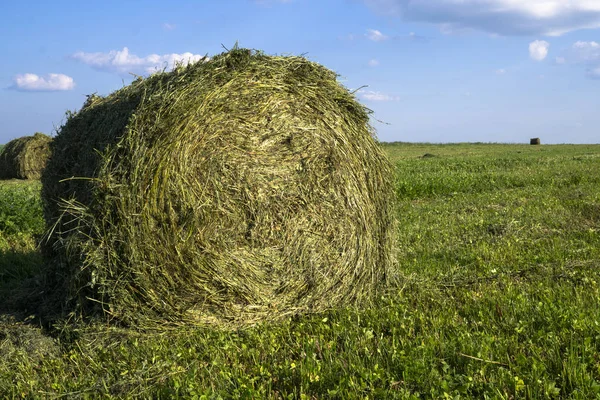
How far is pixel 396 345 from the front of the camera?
4.56m

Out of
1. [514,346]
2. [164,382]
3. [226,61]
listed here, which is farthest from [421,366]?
[226,61]

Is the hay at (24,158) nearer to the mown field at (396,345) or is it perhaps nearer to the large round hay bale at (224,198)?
the mown field at (396,345)

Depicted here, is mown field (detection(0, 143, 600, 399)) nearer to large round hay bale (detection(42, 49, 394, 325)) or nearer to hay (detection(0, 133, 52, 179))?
large round hay bale (detection(42, 49, 394, 325))

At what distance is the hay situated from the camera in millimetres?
20359

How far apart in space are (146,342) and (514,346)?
311 cm

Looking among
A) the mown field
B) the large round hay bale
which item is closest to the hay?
the mown field

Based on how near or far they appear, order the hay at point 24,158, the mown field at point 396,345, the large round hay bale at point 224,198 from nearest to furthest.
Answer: the mown field at point 396,345
the large round hay bale at point 224,198
the hay at point 24,158

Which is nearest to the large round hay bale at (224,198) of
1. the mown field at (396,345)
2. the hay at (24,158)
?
the mown field at (396,345)

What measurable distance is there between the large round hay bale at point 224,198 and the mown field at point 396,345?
36 cm

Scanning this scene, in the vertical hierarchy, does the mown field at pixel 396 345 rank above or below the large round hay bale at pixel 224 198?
below

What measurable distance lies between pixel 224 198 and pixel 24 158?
1756cm

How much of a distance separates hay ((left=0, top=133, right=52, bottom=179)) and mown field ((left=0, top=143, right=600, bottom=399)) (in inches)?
546

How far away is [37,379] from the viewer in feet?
15.0

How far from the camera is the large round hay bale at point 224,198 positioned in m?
5.06
